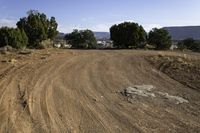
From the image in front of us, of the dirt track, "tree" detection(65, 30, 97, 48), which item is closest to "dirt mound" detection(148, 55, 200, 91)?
the dirt track

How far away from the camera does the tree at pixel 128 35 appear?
52.4 meters

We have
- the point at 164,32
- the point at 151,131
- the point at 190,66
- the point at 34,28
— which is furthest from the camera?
the point at 164,32

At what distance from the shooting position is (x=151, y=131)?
958 cm

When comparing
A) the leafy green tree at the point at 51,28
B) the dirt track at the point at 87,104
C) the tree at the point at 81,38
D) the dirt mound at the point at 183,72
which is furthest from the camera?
the tree at the point at 81,38

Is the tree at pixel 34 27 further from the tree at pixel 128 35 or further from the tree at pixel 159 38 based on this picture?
the tree at pixel 159 38

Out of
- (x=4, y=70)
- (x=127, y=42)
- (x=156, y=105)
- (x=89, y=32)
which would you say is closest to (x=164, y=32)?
(x=127, y=42)

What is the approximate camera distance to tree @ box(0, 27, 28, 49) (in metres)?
39.5

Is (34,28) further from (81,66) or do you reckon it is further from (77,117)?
(77,117)

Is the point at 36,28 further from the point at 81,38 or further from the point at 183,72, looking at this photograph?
the point at 183,72

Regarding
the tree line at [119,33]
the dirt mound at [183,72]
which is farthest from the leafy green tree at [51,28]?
the dirt mound at [183,72]

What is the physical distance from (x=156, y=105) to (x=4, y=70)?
397 inches

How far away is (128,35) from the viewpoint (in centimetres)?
5253

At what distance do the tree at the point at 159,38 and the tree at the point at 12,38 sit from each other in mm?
20429

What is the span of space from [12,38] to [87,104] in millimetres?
29196
